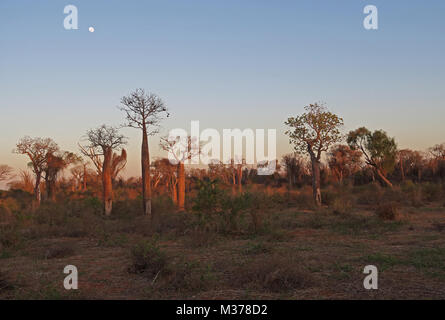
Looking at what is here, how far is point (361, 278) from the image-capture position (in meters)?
4.69

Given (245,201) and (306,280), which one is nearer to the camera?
(306,280)

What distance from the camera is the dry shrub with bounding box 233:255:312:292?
14.5 feet

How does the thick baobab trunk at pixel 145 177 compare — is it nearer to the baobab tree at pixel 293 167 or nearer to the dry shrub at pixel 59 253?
the dry shrub at pixel 59 253

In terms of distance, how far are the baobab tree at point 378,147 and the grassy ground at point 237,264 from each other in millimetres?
19959

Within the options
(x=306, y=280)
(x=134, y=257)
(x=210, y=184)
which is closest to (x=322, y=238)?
(x=210, y=184)

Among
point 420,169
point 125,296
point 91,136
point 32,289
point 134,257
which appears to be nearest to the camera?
point 125,296

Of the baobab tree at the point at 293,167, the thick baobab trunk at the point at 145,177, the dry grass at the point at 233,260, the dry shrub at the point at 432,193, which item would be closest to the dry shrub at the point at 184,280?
the dry grass at the point at 233,260

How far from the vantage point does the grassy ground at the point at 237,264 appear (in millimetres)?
4316

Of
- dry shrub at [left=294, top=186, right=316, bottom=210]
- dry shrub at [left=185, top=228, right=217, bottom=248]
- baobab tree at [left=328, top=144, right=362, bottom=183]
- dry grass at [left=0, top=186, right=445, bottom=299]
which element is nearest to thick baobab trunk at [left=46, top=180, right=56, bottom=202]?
dry grass at [left=0, top=186, right=445, bottom=299]

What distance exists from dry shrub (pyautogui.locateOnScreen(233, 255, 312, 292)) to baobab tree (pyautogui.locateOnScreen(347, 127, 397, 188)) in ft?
86.2

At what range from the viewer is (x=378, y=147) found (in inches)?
1118

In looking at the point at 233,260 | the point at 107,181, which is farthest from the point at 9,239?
the point at 107,181
